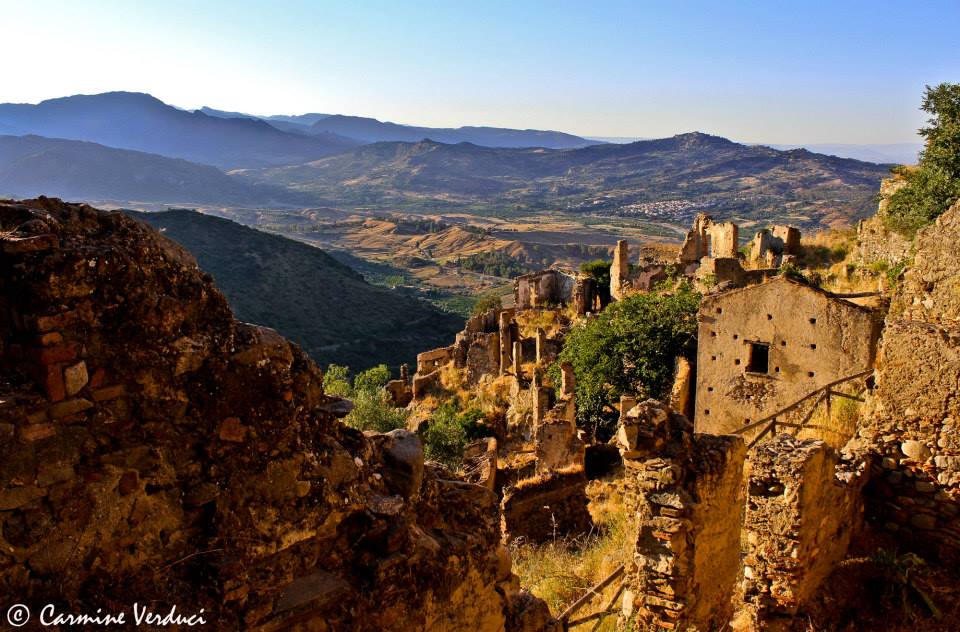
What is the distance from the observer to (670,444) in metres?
5.55

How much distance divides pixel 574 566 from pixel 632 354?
9.80 meters

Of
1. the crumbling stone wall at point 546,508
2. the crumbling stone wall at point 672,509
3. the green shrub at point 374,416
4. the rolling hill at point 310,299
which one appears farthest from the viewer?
the rolling hill at point 310,299

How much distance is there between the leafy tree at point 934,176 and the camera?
624 inches

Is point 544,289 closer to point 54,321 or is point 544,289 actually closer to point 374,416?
point 374,416

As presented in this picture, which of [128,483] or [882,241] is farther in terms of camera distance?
[882,241]

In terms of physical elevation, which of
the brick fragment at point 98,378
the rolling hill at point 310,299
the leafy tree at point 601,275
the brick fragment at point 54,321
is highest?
the brick fragment at point 54,321

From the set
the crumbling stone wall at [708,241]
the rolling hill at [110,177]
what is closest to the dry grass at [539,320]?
the crumbling stone wall at [708,241]

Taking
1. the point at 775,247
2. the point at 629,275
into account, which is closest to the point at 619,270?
the point at 629,275

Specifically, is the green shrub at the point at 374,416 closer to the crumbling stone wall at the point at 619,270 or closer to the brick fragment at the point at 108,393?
the crumbling stone wall at the point at 619,270

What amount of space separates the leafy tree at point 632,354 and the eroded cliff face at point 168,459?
44.9 feet

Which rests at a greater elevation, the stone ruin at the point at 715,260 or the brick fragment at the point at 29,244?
the brick fragment at the point at 29,244

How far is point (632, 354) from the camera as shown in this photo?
56.1 feet

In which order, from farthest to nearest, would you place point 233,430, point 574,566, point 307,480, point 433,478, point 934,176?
1. point 934,176
2. point 574,566
3. point 433,478
4. point 307,480
5. point 233,430

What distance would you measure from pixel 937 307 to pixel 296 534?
22.0 ft
